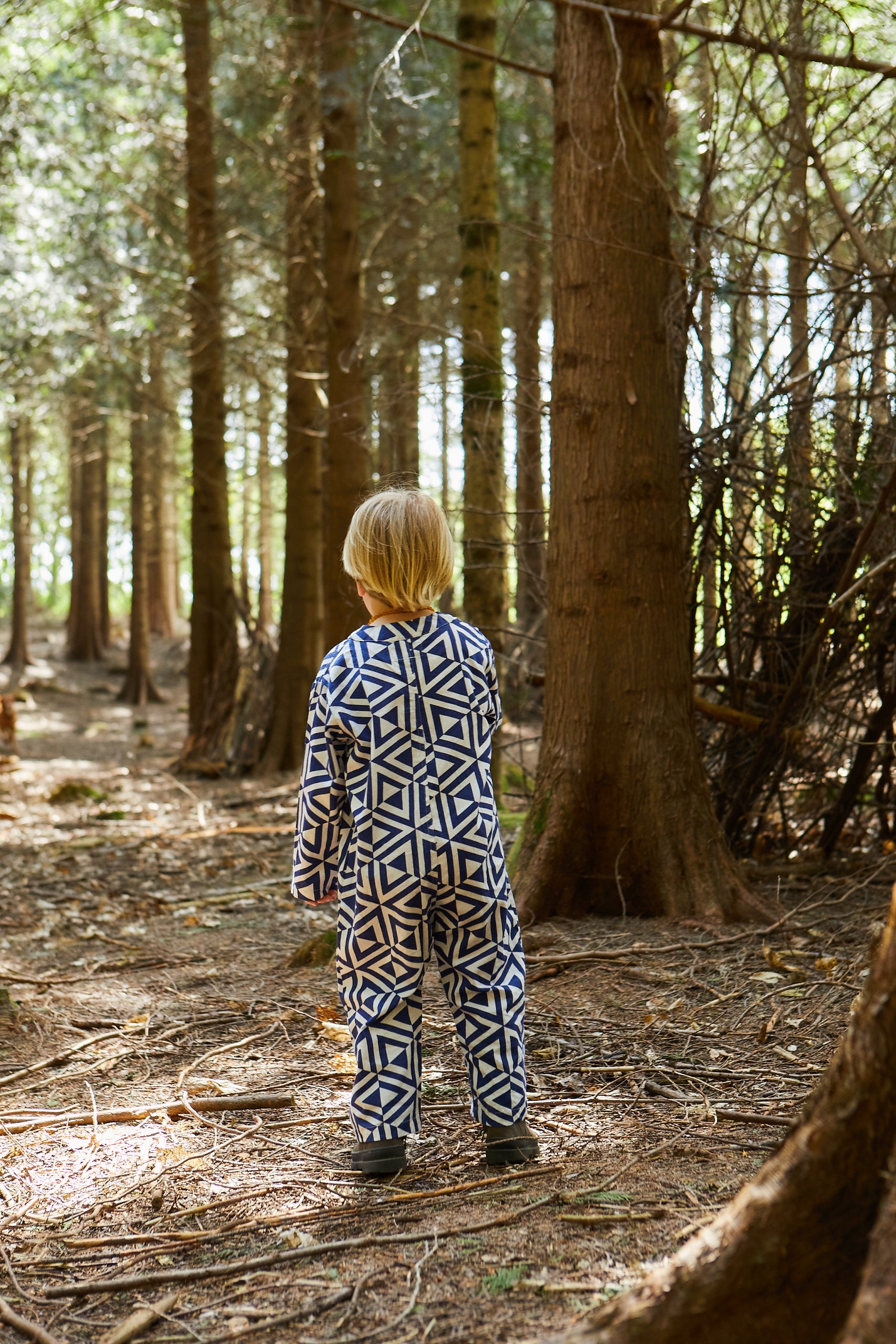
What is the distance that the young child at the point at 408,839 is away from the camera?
266 centimetres

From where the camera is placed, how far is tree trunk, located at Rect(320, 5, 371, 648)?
883cm

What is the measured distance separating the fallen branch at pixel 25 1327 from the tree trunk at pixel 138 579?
1376 centimetres

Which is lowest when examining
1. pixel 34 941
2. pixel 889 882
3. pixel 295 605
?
pixel 34 941

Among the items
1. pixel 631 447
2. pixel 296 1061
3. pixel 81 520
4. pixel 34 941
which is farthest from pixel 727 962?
pixel 81 520

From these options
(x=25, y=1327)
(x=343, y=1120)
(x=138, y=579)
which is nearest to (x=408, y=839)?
(x=343, y=1120)

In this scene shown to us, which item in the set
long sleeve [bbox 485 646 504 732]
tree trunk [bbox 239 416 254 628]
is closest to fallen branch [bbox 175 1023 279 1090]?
long sleeve [bbox 485 646 504 732]

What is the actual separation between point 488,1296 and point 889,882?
356cm

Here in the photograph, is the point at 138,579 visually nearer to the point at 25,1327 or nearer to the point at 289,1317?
the point at 25,1327

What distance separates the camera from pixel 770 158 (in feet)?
16.0

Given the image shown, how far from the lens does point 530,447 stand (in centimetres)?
816

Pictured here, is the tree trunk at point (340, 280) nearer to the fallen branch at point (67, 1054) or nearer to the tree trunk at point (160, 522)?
the fallen branch at point (67, 1054)

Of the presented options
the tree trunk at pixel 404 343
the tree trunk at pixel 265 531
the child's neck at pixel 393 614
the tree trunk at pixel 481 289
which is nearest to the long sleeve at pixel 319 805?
the child's neck at pixel 393 614

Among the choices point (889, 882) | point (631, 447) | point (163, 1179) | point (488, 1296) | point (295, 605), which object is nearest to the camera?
point (488, 1296)

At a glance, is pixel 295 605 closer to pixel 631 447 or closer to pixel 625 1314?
pixel 631 447
